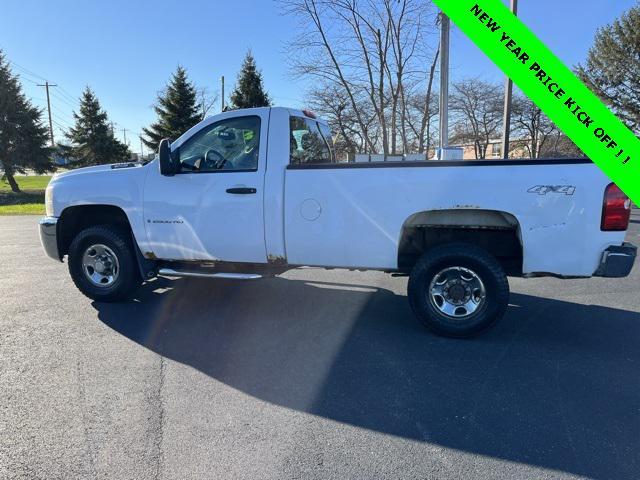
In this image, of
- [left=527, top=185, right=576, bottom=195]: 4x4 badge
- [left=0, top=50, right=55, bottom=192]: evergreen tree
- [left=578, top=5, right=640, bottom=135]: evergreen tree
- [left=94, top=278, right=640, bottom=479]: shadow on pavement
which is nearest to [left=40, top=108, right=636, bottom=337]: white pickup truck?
[left=527, top=185, right=576, bottom=195]: 4x4 badge

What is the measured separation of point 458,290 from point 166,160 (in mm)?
3198

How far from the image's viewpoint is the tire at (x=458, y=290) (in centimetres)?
397

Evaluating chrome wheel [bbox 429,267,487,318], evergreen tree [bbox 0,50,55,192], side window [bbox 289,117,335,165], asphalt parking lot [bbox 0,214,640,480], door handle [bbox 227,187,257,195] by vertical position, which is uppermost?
evergreen tree [bbox 0,50,55,192]

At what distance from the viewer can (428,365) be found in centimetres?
362

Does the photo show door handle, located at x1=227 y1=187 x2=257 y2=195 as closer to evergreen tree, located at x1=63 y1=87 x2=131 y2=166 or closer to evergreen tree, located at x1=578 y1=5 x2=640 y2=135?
evergreen tree, located at x1=578 y1=5 x2=640 y2=135

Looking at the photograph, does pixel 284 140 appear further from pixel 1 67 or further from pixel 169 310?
pixel 1 67

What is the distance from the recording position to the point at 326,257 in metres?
4.34

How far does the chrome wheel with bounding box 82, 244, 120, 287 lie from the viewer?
17.0 ft

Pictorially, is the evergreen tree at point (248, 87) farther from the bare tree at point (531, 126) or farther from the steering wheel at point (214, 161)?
the steering wheel at point (214, 161)

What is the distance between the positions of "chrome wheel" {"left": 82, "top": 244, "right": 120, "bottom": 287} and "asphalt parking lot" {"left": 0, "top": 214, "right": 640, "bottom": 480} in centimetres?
31

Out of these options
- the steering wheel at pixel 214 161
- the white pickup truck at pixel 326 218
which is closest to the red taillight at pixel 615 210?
the white pickup truck at pixel 326 218

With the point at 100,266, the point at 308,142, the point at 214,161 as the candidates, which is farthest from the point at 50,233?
the point at 308,142

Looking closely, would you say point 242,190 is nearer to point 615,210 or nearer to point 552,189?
point 552,189

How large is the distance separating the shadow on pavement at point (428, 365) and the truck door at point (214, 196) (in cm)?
78
